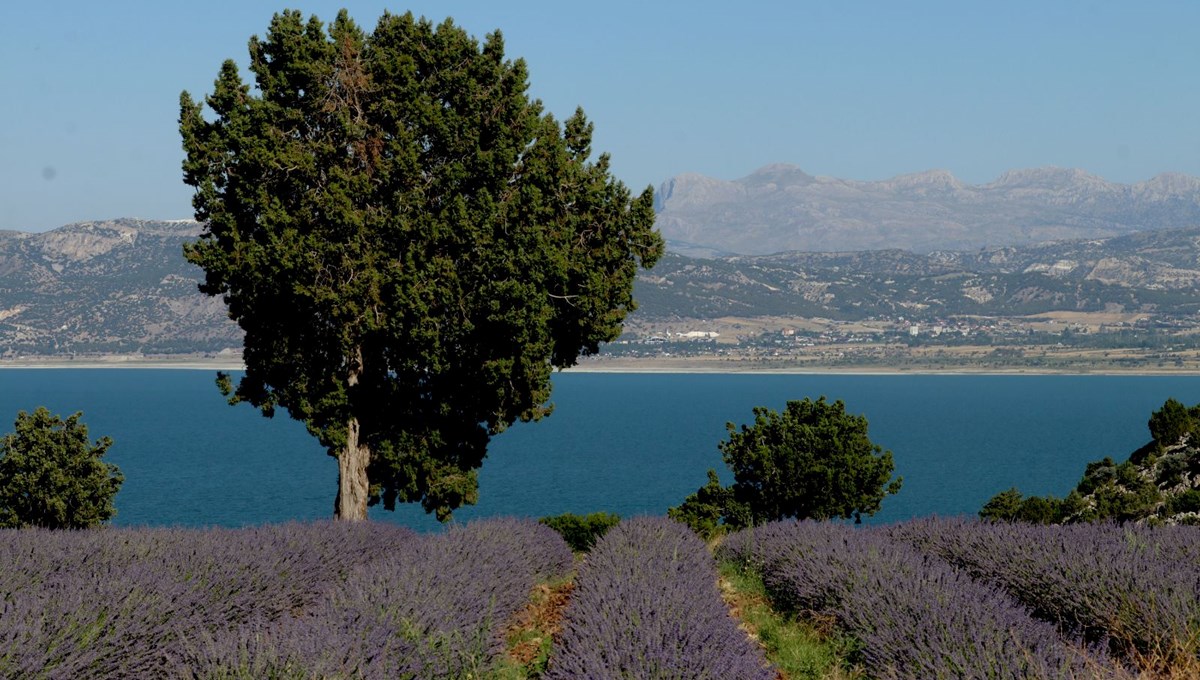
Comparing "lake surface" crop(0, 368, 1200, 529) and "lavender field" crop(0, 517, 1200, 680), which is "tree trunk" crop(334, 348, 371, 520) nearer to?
"lavender field" crop(0, 517, 1200, 680)

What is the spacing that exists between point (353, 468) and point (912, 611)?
1685 centimetres

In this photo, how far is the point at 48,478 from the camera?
29.7 m

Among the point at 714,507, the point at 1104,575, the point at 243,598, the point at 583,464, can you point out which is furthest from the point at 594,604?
the point at 583,464

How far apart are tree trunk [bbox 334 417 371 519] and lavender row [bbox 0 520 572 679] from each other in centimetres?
700

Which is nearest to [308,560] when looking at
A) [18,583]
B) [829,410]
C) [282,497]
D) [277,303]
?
[18,583]

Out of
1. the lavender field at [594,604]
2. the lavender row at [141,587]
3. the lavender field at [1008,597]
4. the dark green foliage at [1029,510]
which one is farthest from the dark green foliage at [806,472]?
the lavender row at [141,587]

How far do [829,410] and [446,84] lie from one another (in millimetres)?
14708

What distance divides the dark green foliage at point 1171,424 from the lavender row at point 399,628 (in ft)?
77.3

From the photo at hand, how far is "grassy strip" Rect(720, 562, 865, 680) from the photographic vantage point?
11.0m

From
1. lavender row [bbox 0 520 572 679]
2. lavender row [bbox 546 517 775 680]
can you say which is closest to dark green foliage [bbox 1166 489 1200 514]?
lavender row [bbox 0 520 572 679]

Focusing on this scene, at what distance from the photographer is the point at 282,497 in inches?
4063

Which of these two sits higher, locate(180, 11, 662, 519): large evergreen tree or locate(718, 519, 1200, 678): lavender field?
locate(180, 11, 662, 519): large evergreen tree

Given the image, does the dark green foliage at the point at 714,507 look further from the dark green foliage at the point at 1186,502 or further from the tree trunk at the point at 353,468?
the dark green foliage at the point at 1186,502

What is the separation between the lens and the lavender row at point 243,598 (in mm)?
8828
